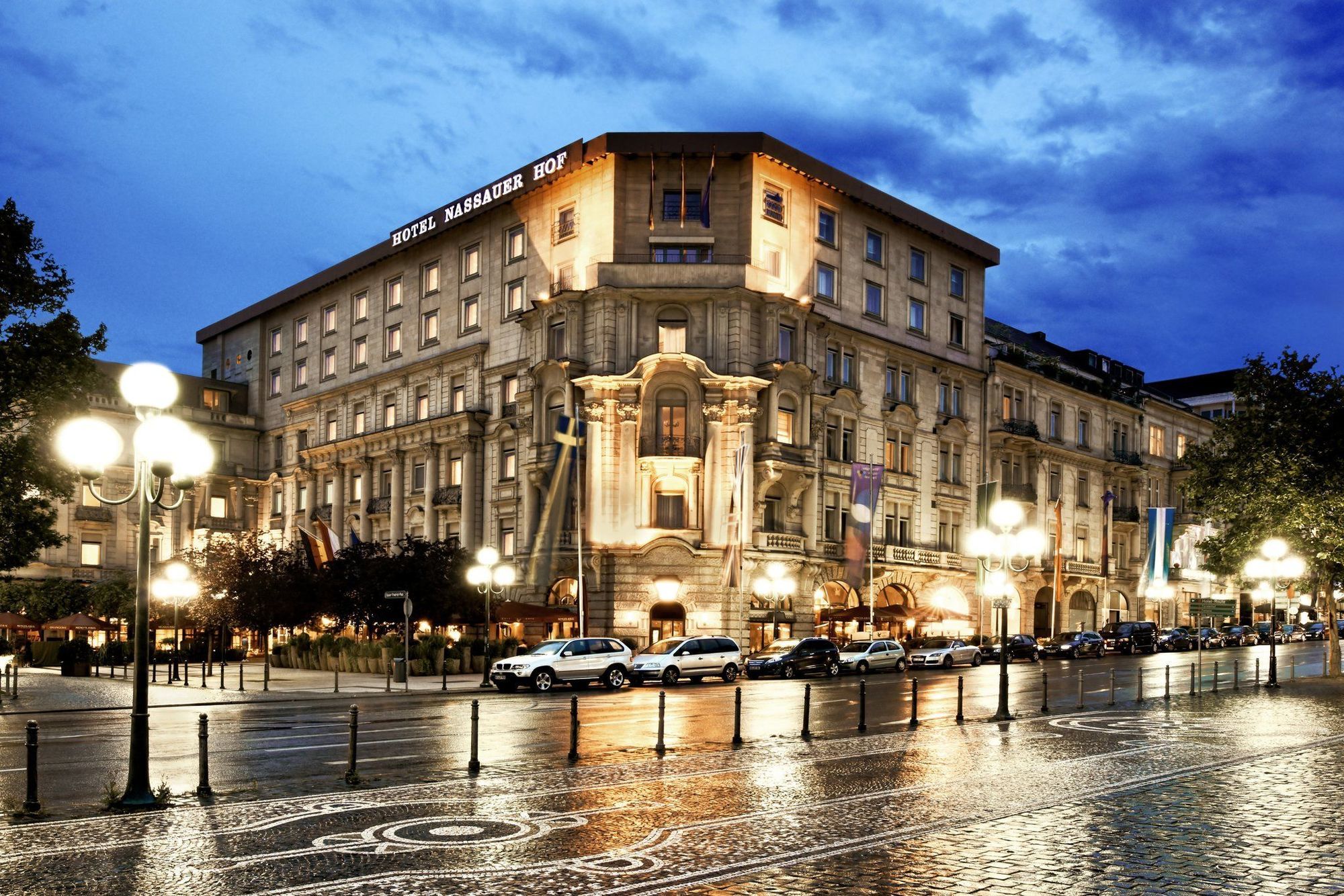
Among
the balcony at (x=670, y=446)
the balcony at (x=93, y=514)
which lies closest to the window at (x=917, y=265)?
the balcony at (x=670, y=446)

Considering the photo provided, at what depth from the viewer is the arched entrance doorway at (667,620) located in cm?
5366

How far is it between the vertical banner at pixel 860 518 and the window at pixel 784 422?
13.2ft

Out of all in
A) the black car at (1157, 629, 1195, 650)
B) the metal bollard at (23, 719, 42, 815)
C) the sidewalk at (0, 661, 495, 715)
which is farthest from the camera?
the black car at (1157, 629, 1195, 650)

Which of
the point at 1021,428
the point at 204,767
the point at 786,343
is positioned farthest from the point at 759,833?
the point at 1021,428

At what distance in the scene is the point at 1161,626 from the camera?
83562 millimetres

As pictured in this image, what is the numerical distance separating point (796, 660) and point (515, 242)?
28055 mm

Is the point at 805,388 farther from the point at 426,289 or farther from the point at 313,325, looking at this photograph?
the point at 313,325

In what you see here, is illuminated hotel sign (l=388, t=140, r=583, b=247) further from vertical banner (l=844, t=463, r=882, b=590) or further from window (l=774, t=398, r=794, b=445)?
vertical banner (l=844, t=463, r=882, b=590)

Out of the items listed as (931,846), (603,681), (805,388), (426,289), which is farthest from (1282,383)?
(426,289)

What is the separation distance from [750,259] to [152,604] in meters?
31.4

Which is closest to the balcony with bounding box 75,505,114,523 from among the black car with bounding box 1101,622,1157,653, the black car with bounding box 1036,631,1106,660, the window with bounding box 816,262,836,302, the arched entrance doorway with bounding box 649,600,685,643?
the arched entrance doorway with bounding box 649,600,685,643

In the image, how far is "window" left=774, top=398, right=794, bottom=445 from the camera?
5475 centimetres

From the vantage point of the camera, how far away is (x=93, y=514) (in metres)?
76.2

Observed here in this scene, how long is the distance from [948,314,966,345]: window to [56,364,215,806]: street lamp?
57937mm
